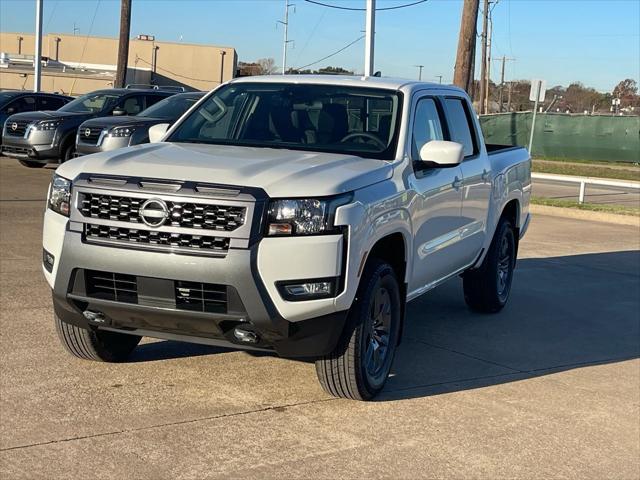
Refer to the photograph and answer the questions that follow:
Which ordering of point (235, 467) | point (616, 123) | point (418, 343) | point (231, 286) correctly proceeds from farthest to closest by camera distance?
point (616, 123)
point (418, 343)
point (231, 286)
point (235, 467)

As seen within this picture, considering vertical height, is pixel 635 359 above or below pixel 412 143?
below

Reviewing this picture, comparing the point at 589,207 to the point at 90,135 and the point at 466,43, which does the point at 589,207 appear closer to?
the point at 466,43

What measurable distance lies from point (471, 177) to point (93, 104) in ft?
44.6

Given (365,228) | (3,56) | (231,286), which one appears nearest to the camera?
(231,286)

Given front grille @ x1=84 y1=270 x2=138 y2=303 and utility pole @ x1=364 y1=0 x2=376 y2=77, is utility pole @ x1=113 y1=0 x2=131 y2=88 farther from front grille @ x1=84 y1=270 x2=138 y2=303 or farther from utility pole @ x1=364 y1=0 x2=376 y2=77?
front grille @ x1=84 y1=270 x2=138 y2=303

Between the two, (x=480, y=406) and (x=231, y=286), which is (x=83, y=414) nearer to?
(x=231, y=286)

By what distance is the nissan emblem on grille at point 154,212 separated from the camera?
15.9 ft

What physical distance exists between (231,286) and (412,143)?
205cm

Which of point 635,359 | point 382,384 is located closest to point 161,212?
point 382,384

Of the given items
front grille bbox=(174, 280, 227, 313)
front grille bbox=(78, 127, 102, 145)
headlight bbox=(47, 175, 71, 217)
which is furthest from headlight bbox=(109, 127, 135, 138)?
front grille bbox=(174, 280, 227, 313)

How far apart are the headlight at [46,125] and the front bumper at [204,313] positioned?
1355 cm

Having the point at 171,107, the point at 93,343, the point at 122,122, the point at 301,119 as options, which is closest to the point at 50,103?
the point at 171,107

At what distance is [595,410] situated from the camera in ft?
19.0

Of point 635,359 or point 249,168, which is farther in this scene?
point 635,359
